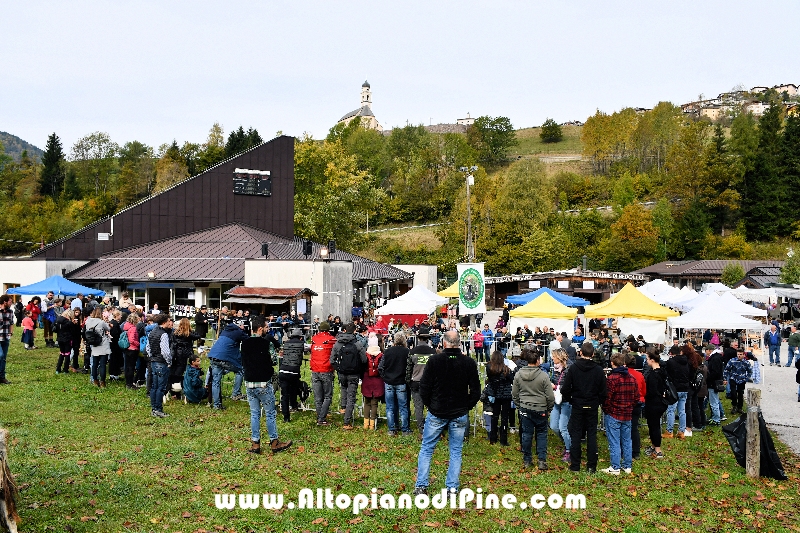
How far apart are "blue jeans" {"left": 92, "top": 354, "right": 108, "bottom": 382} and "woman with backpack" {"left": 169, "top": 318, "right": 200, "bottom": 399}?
1715 mm

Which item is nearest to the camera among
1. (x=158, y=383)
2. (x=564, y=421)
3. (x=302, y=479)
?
(x=302, y=479)

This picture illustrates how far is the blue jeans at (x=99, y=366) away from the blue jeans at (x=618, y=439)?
950cm

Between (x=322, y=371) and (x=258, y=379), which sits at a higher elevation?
(x=258, y=379)

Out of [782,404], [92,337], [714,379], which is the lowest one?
[782,404]

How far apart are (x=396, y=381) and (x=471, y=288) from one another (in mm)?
11037

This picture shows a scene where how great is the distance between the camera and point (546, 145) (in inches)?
4624

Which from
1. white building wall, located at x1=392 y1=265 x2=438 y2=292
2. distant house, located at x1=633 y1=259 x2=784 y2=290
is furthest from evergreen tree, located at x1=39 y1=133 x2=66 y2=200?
distant house, located at x1=633 y1=259 x2=784 y2=290

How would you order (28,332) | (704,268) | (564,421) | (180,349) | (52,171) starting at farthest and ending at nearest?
(52,171) < (704,268) < (28,332) < (180,349) < (564,421)

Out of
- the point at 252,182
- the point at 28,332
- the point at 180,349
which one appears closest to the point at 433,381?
the point at 180,349

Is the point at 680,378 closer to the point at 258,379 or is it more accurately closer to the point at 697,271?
the point at 258,379

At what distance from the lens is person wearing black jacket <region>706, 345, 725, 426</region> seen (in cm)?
1127

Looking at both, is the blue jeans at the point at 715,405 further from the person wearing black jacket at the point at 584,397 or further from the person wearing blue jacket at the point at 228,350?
the person wearing blue jacket at the point at 228,350

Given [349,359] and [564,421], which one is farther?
[349,359]

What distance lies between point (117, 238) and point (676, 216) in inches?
2162
